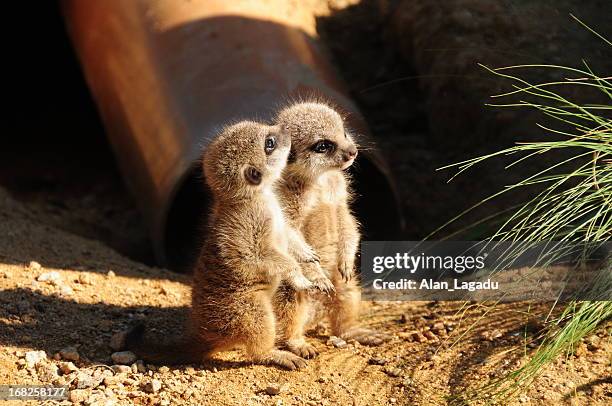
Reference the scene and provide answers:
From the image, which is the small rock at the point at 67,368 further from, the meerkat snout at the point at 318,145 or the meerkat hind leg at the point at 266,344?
the meerkat snout at the point at 318,145

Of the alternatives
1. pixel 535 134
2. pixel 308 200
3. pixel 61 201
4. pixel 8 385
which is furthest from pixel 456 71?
pixel 8 385

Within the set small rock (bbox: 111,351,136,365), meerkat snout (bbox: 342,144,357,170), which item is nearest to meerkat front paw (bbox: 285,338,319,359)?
small rock (bbox: 111,351,136,365)

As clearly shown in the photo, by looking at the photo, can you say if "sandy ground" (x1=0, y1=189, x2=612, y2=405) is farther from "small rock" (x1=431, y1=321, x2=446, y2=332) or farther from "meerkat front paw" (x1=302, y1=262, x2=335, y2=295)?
"meerkat front paw" (x1=302, y1=262, x2=335, y2=295)

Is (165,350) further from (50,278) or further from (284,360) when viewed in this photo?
(50,278)

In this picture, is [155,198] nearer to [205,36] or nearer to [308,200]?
[205,36]

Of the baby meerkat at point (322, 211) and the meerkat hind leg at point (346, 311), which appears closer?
the baby meerkat at point (322, 211)

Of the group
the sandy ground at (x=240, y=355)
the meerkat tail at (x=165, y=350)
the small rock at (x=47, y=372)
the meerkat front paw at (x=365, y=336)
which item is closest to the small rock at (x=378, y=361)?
the sandy ground at (x=240, y=355)

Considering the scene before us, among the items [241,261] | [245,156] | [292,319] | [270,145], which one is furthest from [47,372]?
[270,145]
